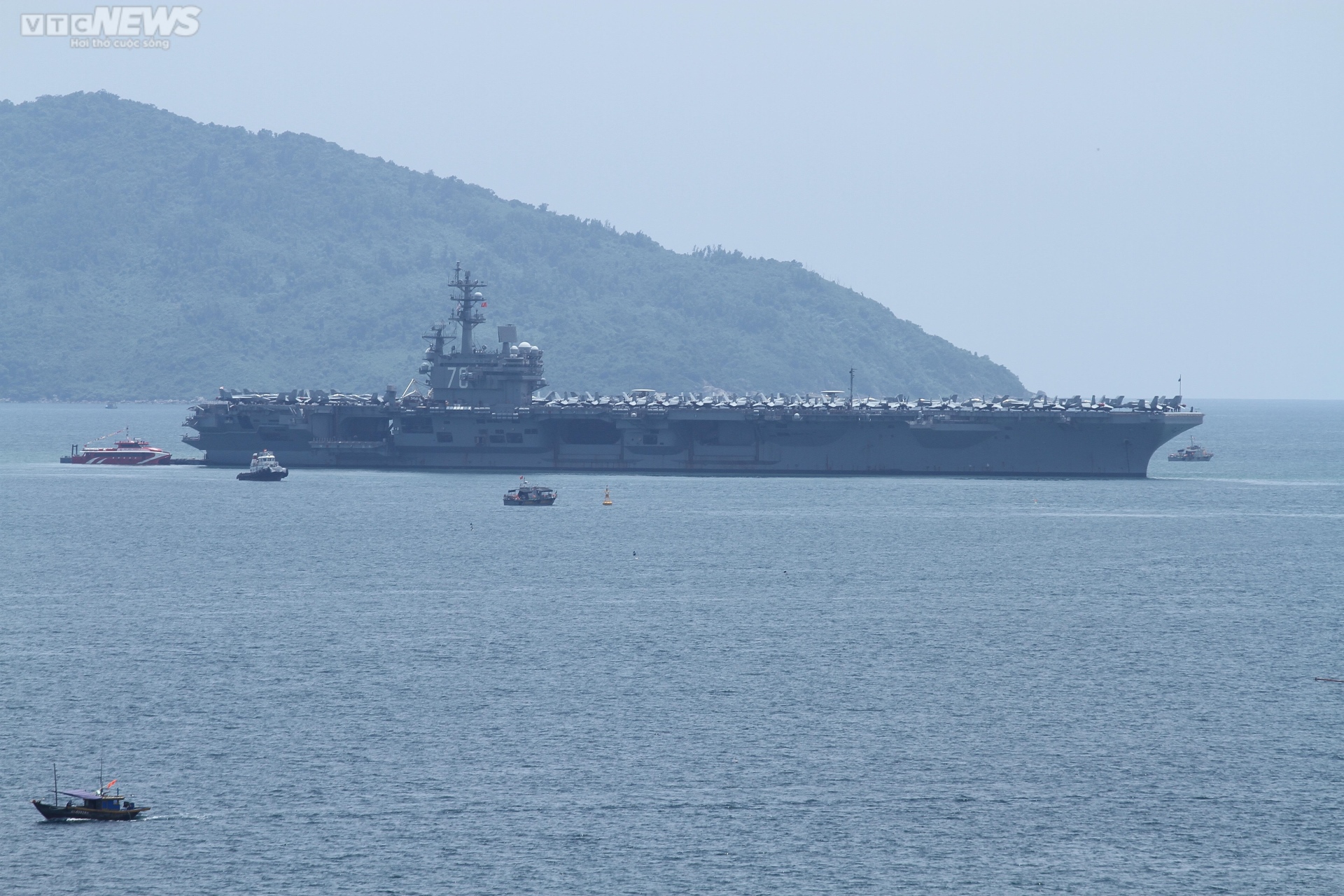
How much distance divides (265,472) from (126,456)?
20.0 metres

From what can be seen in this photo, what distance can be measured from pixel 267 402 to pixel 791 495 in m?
28.0

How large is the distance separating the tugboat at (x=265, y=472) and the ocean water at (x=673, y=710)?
1895cm

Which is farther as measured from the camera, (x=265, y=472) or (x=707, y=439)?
(x=707, y=439)

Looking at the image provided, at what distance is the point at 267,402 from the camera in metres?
81.7

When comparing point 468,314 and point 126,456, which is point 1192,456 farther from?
point 126,456

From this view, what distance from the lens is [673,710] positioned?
29.7 m

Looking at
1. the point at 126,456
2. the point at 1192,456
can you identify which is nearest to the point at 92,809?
the point at 126,456

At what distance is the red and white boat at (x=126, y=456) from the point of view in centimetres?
9188

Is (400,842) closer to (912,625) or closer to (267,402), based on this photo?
(912,625)

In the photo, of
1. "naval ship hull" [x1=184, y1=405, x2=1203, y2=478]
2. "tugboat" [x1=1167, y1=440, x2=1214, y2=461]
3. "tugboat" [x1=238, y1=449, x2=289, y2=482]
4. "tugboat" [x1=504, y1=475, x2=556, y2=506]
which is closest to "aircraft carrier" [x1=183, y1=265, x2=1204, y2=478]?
"naval ship hull" [x1=184, y1=405, x2=1203, y2=478]

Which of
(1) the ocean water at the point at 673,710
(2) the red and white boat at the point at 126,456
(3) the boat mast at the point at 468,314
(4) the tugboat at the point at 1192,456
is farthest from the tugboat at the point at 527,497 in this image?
(4) the tugboat at the point at 1192,456

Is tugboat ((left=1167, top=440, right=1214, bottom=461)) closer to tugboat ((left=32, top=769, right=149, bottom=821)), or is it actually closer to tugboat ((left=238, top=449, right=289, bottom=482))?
tugboat ((left=238, top=449, right=289, bottom=482))

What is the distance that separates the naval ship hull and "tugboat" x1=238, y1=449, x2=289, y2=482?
3280 millimetres

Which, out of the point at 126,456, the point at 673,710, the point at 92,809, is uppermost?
the point at 126,456
